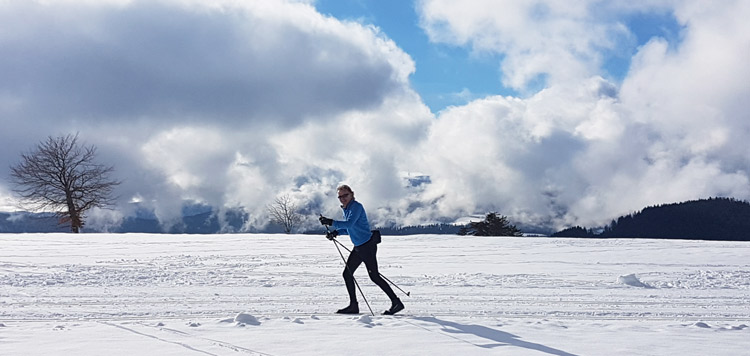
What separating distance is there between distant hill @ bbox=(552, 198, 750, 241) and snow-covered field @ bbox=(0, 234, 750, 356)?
150288 mm

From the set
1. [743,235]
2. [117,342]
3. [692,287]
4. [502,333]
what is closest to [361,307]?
[502,333]

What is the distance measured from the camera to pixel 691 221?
154m

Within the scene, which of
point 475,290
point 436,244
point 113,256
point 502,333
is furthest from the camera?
point 436,244

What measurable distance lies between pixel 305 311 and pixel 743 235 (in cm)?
16831

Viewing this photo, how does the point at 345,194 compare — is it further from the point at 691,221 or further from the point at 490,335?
the point at 691,221

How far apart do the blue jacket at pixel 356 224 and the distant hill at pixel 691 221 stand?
515 feet

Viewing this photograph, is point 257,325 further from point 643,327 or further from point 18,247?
point 18,247

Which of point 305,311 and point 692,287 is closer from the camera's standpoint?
point 305,311

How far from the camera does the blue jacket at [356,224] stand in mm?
7406

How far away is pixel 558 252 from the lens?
18281mm

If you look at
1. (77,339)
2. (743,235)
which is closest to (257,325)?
(77,339)

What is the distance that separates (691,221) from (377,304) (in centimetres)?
17378

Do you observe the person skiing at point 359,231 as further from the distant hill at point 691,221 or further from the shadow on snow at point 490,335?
the distant hill at point 691,221

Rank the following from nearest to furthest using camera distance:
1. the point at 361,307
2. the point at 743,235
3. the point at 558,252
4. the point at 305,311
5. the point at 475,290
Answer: the point at 305,311, the point at 361,307, the point at 475,290, the point at 558,252, the point at 743,235
